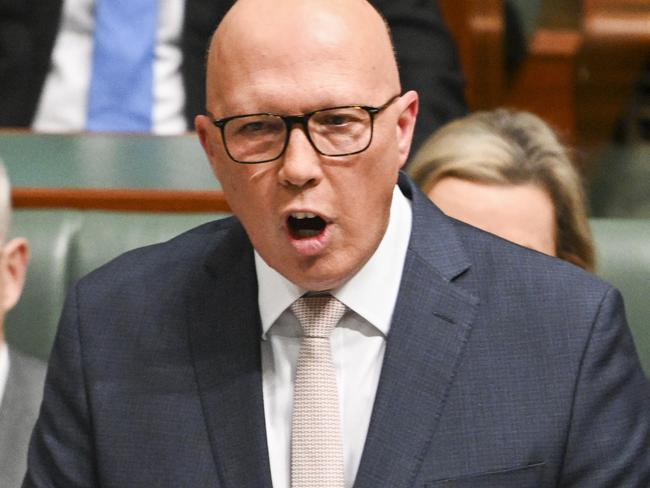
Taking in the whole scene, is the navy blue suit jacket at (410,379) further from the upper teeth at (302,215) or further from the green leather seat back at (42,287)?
the green leather seat back at (42,287)

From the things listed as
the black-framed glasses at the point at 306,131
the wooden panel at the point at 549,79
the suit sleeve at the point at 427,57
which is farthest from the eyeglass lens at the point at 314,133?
the wooden panel at the point at 549,79

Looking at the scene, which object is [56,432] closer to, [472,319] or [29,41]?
[472,319]

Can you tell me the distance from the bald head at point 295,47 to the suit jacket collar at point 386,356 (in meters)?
0.12

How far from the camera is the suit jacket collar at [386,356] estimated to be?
0.71 metres

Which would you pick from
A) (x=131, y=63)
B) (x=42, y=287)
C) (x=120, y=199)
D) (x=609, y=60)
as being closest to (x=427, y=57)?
(x=609, y=60)

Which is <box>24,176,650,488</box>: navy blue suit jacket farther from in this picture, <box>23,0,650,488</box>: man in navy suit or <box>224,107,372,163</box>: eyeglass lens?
<box>224,107,372,163</box>: eyeglass lens

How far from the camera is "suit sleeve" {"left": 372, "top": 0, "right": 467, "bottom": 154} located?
1410 mm

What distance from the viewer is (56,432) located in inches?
30.4

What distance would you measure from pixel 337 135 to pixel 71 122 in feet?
2.85

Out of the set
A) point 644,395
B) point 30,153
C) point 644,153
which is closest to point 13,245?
point 30,153

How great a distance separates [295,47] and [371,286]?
0.52ft

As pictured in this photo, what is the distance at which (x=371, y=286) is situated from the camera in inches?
29.2

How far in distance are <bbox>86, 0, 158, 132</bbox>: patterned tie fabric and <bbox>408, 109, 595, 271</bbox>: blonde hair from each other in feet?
1.50

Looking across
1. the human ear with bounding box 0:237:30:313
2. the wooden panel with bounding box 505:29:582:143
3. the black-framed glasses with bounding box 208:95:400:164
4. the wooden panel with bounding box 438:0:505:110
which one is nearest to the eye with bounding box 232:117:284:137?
the black-framed glasses with bounding box 208:95:400:164
